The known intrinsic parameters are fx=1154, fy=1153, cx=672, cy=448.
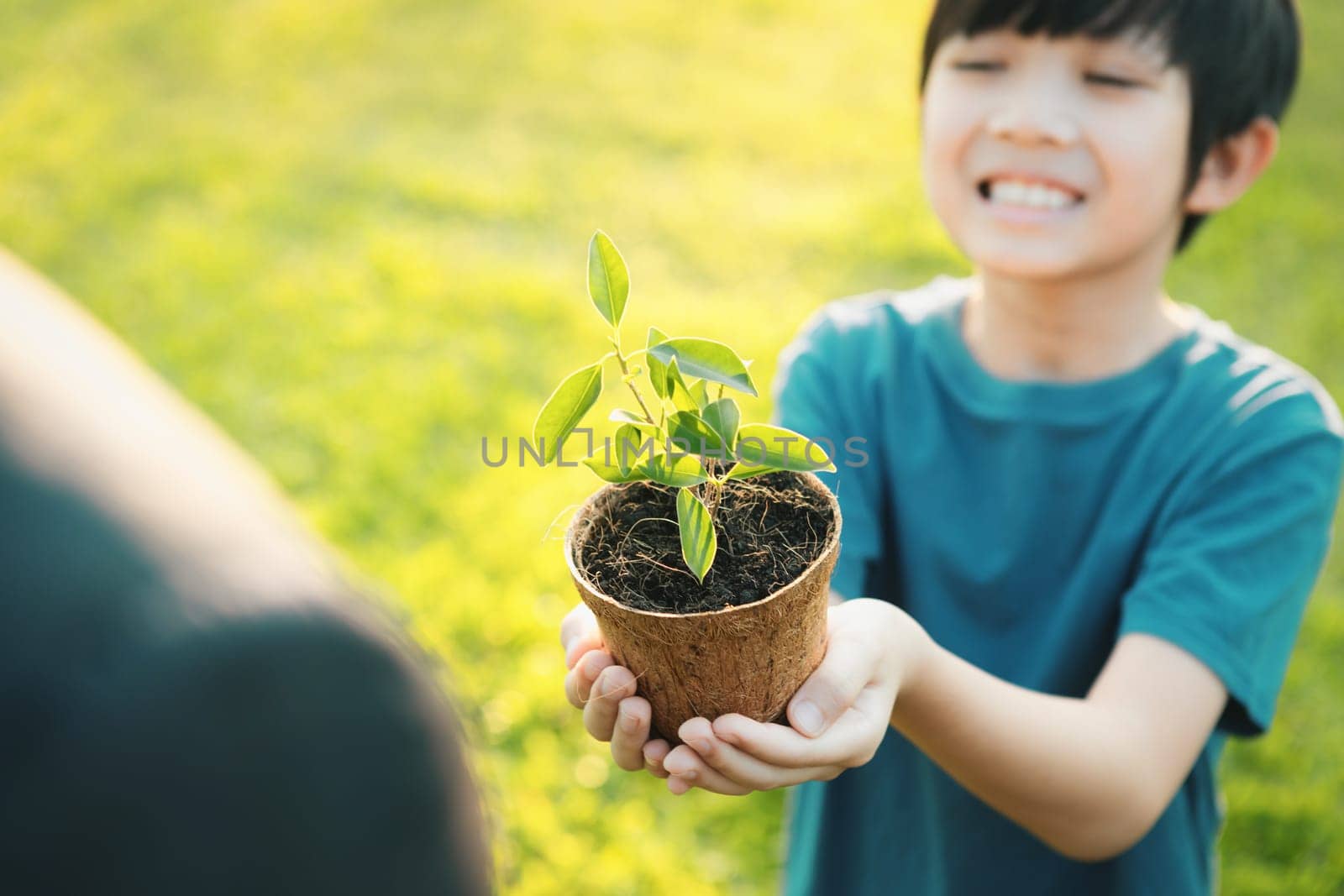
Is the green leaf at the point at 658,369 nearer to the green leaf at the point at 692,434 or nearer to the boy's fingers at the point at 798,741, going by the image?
the green leaf at the point at 692,434

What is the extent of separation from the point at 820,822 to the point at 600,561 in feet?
2.57

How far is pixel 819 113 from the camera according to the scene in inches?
195

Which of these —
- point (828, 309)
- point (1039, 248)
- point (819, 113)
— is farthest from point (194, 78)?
point (1039, 248)

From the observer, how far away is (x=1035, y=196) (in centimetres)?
139

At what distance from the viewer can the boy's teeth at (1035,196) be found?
4.56 feet

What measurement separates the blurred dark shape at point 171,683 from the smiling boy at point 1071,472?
2.35 ft

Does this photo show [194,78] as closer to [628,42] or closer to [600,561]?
[628,42]

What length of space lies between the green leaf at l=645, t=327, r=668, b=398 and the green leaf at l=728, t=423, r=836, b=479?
7 cm

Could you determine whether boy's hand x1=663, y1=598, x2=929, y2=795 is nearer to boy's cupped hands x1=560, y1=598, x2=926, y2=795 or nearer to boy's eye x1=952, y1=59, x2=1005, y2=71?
boy's cupped hands x1=560, y1=598, x2=926, y2=795

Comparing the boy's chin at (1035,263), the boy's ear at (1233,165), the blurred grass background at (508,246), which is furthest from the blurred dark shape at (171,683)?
the blurred grass background at (508,246)

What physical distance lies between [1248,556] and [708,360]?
30.1 inches

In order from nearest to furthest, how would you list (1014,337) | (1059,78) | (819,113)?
(1059,78), (1014,337), (819,113)

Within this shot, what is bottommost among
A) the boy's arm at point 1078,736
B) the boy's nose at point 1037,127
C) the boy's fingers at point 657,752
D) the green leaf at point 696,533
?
the boy's arm at point 1078,736

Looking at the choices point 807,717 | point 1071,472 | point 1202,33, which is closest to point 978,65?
point 1202,33
